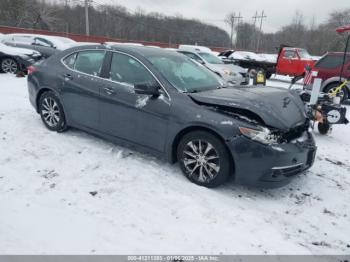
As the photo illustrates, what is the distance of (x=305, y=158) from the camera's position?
3.73m

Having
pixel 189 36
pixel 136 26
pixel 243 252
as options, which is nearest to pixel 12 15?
pixel 136 26

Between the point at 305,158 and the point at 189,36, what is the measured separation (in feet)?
268

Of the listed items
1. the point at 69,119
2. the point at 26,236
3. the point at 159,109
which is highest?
the point at 159,109

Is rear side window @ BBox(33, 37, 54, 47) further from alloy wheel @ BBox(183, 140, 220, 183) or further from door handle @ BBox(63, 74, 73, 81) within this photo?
alloy wheel @ BBox(183, 140, 220, 183)

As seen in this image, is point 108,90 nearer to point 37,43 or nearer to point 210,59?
point 210,59

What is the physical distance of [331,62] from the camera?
37.0 feet

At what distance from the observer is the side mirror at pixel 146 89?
3865 millimetres

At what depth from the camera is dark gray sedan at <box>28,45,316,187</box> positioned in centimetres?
349

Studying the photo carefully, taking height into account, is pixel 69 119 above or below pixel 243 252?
above

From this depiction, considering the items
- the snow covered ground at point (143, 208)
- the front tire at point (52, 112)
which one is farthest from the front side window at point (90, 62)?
the snow covered ground at point (143, 208)

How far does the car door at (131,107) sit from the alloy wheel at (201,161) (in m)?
0.40

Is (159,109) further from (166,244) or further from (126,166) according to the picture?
(166,244)

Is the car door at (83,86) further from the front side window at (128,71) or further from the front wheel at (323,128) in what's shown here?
the front wheel at (323,128)

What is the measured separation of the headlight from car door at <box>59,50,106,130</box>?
231cm
